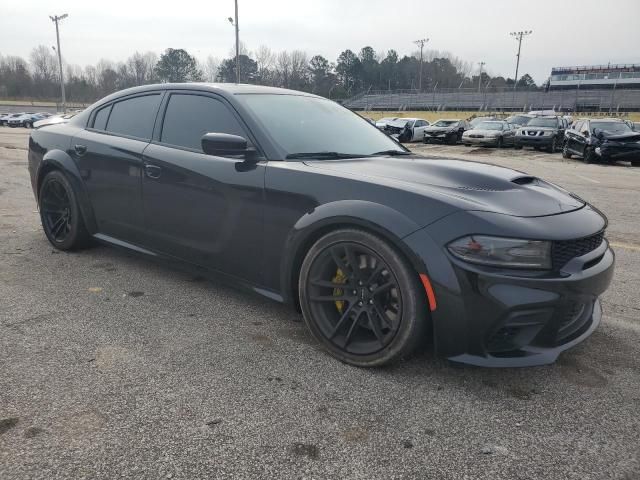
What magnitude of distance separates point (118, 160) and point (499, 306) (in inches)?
115

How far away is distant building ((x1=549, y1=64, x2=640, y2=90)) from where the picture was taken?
226 ft

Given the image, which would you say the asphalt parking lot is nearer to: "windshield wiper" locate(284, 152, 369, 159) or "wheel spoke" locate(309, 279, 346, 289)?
"wheel spoke" locate(309, 279, 346, 289)

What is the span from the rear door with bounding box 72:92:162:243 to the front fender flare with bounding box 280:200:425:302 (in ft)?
4.68

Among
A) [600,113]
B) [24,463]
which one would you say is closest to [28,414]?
[24,463]

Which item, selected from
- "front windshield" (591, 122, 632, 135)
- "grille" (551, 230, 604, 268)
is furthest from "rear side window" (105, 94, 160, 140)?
"front windshield" (591, 122, 632, 135)

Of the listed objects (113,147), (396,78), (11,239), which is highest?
(396,78)

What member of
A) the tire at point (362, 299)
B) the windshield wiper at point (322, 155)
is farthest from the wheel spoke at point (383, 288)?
the windshield wiper at point (322, 155)

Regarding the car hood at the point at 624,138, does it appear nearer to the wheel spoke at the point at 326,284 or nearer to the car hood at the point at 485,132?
the car hood at the point at 485,132

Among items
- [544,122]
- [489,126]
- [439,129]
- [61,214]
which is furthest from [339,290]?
[439,129]

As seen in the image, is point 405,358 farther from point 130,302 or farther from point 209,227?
point 130,302

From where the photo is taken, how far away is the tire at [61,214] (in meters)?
4.36

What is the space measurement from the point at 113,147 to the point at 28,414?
89.7 inches

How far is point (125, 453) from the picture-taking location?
1.98m

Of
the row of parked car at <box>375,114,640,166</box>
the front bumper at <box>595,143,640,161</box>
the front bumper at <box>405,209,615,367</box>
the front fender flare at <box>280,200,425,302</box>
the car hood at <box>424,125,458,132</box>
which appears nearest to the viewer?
the front bumper at <box>405,209,615,367</box>
